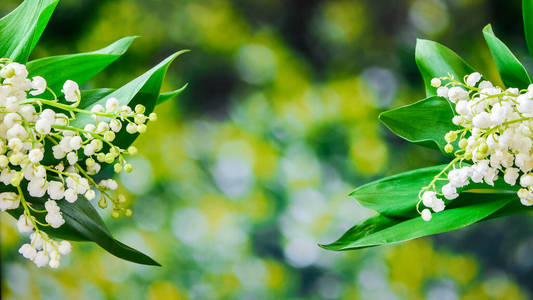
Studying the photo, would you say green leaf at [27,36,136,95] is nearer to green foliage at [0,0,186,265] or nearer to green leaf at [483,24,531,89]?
green foliage at [0,0,186,265]

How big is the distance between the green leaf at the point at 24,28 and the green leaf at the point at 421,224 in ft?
1.02

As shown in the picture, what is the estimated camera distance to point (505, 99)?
40 cm

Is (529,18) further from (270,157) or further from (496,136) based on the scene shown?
(270,157)

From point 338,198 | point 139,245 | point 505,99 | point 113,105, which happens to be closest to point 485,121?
point 505,99

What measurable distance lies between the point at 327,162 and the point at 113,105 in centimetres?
91

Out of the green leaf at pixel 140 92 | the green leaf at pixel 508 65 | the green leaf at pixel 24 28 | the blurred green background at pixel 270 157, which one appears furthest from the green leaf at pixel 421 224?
the blurred green background at pixel 270 157

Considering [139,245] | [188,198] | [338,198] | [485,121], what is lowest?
[139,245]

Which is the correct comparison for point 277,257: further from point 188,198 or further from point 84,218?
point 84,218

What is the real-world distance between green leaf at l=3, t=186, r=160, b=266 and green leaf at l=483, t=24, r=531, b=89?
357 mm

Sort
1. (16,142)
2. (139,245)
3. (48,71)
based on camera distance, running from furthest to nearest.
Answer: (139,245) → (48,71) → (16,142)

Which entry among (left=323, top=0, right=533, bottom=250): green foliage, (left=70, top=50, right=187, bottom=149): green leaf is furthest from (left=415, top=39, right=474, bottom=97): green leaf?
(left=70, top=50, right=187, bottom=149): green leaf

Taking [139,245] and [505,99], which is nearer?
[505,99]

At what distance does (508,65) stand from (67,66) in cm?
40

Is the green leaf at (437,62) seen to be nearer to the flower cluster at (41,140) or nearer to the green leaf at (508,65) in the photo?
the green leaf at (508,65)
